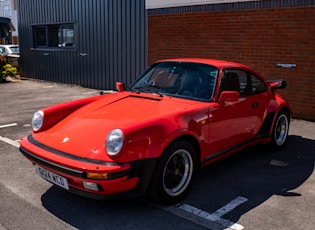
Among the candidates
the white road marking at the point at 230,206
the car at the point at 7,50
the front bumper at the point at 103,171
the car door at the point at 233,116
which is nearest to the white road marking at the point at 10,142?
the front bumper at the point at 103,171

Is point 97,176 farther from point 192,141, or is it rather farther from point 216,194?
point 216,194

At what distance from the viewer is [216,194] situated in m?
3.95

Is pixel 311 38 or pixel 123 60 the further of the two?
pixel 123 60

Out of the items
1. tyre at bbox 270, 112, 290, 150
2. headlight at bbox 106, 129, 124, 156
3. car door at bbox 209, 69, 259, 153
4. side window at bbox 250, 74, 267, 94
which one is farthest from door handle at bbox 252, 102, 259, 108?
headlight at bbox 106, 129, 124, 156

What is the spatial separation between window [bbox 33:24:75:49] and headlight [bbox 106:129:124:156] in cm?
1083

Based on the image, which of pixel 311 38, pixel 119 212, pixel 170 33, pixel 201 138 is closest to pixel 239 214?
pixel 201 138

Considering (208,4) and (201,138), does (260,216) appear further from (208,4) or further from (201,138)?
(208,4)

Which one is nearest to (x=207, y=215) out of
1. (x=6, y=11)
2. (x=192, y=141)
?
(x=192, y=141)

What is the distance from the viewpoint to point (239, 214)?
349 cm

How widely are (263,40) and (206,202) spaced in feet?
17.5

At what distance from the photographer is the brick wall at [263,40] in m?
7.45

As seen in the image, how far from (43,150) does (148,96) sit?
1.43 meters

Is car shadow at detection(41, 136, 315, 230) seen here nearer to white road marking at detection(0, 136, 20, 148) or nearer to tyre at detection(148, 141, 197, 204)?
tyre at detection(148, 141, 197, 204)

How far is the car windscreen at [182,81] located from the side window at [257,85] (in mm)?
895
